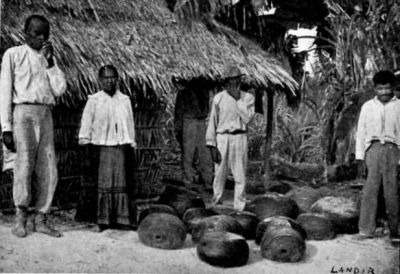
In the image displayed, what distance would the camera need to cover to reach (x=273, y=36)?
8.80 m

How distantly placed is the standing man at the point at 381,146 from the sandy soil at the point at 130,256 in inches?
14.3

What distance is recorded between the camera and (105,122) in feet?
17.9

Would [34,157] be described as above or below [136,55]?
below

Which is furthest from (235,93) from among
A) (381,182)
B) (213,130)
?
(381,182)

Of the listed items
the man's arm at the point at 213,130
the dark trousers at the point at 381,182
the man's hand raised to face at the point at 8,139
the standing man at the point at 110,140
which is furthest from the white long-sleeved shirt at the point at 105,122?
the dark trousers at the point at 381,182

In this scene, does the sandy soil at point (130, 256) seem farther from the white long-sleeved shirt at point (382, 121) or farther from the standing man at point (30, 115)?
the white long-sleeved shirt at point (382, 121)

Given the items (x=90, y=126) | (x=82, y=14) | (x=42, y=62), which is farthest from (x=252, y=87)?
(x=42, y=62)

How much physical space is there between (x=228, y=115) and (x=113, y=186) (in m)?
1.69

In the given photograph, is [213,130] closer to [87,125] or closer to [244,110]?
[244,110]

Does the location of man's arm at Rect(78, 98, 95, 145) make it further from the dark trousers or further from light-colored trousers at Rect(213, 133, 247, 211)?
the dark trousers

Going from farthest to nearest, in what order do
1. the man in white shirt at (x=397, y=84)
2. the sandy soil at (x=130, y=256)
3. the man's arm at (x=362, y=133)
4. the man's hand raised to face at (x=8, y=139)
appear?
1. the man in white shirt at (x=397, y=84)
2. the man's arm at (x=362, y=133)
3. the man's hand raised to face at (x=8, y=139)
4. the sandy soil at (x=130, y=256)

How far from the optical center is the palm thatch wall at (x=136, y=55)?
6090mm

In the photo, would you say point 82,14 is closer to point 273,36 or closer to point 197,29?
point 197,29

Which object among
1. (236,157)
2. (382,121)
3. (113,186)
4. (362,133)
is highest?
(382,121)
